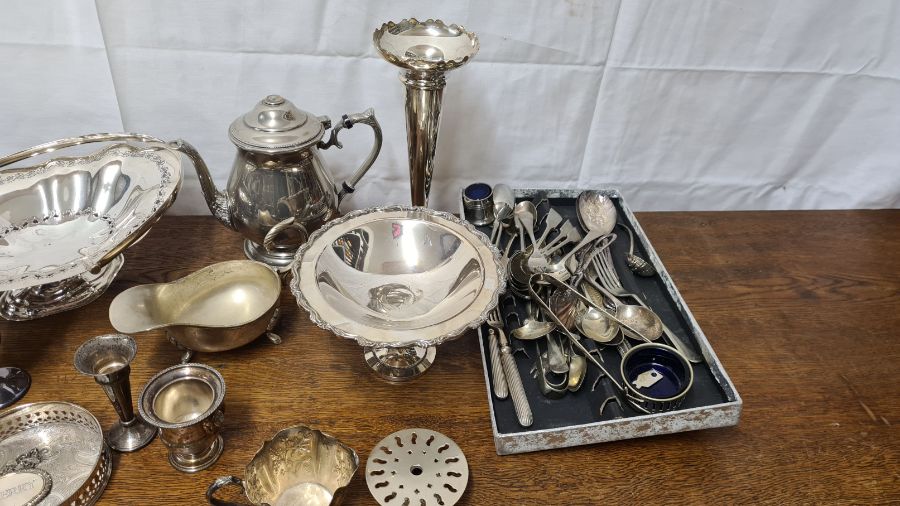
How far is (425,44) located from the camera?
2.56 feet

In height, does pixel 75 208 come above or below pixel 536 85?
below

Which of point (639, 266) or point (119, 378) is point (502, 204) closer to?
point (639, 266)

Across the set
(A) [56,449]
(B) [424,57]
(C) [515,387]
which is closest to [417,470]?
(C) [515,387]

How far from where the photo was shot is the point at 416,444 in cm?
65

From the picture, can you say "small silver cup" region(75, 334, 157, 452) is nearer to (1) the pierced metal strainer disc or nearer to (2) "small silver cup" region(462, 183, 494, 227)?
(1) the pierced metal strainer disc

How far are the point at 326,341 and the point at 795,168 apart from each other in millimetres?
894

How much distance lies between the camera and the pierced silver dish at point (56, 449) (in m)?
0.60

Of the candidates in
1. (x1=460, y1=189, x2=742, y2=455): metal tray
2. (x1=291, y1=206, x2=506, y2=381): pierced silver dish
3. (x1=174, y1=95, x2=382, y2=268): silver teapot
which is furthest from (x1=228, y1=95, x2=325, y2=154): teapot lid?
(x1=460, y1=189, x2=742, y2=455): metal tray

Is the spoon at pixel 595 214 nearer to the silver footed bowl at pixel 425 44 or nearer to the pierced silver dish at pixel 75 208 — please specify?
the silver footed bowl at pixel 425 44

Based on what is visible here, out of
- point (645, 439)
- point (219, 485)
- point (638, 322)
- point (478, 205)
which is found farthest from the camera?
point (478, 205)

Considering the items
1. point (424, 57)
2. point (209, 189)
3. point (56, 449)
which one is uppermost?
point (424, 57)

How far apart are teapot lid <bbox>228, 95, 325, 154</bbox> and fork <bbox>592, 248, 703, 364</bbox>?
43 cm

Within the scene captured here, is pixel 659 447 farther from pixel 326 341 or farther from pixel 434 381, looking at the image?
pixel 326 341

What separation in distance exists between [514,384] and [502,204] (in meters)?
0.35
